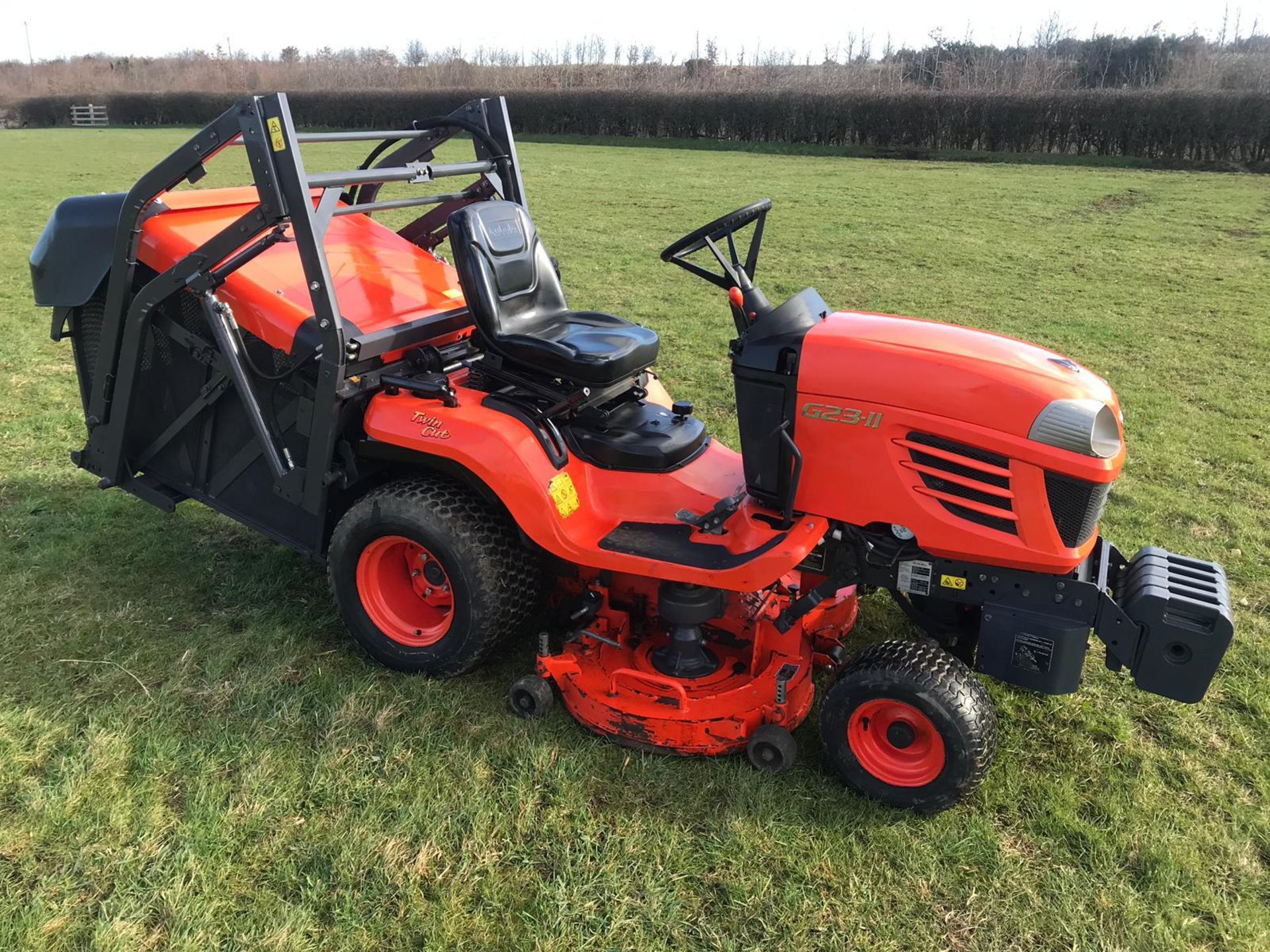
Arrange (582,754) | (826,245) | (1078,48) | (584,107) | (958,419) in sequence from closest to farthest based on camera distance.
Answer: (958,419) → (582,754) → (826,245) → (584,107) → (1078,48)

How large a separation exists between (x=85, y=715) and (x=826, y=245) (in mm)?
10899

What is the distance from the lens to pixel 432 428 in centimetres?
327

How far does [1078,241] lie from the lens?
42.3ft

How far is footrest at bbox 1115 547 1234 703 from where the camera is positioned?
2.60m

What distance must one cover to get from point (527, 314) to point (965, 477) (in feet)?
6.02

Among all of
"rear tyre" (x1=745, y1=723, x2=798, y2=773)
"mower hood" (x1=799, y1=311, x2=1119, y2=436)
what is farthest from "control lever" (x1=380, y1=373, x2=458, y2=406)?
"rear tyre" (x1=745, y1=723, x2=798, y2=773)

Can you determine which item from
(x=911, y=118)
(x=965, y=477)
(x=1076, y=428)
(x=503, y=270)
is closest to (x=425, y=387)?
(x=503, y=270)

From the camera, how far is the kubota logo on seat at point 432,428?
10.7 feet

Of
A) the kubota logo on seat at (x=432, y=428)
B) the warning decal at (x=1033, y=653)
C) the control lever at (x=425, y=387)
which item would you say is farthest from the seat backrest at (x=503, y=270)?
the warning decal at (x=1033, y=653)

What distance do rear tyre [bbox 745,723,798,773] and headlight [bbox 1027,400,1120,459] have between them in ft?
3.95

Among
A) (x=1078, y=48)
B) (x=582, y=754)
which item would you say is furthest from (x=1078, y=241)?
(x=1078, y=48)

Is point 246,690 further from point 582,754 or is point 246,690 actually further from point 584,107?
point 584,107

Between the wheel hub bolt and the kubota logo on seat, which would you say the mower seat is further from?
the wheel hub bolt

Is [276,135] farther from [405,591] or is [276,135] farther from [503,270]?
[405,591]
